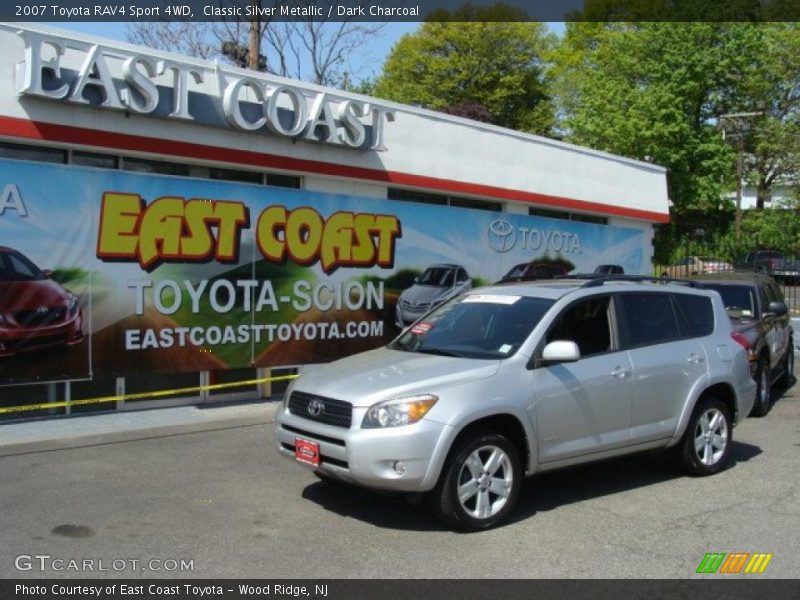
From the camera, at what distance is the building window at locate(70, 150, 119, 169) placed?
10.9 meters

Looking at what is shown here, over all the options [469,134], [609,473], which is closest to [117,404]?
[609,473]

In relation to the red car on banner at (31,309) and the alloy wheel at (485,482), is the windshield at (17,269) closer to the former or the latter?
the red car on banner at (31,309)

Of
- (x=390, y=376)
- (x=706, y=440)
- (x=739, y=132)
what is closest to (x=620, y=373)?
(x=706, y=440)

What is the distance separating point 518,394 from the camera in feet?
19.9

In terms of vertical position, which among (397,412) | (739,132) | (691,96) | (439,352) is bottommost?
(397,412)

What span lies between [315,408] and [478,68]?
164 ft

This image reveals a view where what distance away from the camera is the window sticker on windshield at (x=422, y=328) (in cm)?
724

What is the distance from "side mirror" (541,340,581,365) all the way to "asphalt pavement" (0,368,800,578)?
122cm

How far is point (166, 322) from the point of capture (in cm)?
1045

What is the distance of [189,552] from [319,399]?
1.38m

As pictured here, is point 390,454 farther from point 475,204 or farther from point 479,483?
point 475,204

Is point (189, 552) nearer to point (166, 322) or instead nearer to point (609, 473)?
point (609, 473)
